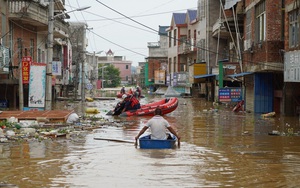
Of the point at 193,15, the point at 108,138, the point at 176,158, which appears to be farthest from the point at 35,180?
the point at 193,15

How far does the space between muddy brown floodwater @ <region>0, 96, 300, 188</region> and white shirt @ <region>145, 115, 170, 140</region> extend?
0.66 metres

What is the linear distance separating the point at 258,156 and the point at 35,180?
6301 mm

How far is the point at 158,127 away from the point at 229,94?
68.2 ft

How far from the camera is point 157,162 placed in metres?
13.1

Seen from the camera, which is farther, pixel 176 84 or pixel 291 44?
pixel 176 84

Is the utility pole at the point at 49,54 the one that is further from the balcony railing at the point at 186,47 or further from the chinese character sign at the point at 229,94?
the balcony railing at the point at 186,47

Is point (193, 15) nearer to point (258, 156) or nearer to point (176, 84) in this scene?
point (176, 84)

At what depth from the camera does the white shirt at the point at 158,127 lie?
15531 millimetres

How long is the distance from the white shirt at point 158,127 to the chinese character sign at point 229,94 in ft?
65.1

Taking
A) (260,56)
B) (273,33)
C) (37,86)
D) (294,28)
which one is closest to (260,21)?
(260,56)

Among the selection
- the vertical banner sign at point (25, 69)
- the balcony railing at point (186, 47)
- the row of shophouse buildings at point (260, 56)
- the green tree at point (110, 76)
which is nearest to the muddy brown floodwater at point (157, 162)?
the row of shophouse buildings at point (260, 56)

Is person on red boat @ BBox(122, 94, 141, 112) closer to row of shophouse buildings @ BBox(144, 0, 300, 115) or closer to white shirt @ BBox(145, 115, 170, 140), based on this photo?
row of shophouse buildings @ BBox(144, 0, 300, 115)

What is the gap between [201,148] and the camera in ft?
54.6

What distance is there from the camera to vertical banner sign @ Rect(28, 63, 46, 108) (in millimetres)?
24828
